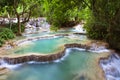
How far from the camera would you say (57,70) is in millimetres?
9812

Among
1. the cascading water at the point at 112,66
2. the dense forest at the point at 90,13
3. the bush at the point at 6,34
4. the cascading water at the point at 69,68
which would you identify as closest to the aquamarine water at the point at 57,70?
the cascading water at the point at 69,68

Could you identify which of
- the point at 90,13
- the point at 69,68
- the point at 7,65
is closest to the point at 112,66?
the point at 69,68

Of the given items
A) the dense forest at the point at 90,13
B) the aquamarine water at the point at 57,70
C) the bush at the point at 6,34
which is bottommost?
the aquamarine water at the point at 57,70

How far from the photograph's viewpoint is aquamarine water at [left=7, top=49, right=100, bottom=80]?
8.92m

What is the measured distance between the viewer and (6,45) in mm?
13227

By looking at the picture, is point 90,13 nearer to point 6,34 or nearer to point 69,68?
point 69,68

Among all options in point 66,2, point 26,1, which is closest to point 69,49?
point 66,2

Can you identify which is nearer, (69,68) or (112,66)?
(69,68)

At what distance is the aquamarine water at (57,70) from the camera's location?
8922 millimetres

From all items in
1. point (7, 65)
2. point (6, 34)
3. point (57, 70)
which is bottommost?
point (57, 70)

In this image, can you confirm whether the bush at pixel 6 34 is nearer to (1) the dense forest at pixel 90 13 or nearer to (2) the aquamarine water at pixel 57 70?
(1) the dense forest at pixel 90 13

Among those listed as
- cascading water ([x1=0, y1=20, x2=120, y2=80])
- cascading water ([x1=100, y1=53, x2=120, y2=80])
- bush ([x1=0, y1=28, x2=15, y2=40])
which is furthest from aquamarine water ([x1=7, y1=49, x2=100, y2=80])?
bush ([x1=0, y1=28, x2=15, y2=40])

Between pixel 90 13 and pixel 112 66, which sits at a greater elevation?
pixel 90 13

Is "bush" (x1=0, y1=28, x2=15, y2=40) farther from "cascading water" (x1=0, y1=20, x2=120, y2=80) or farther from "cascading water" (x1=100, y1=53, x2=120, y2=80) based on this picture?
"cascading water" (x1=100, y1=53, x2=120, y2=80)
